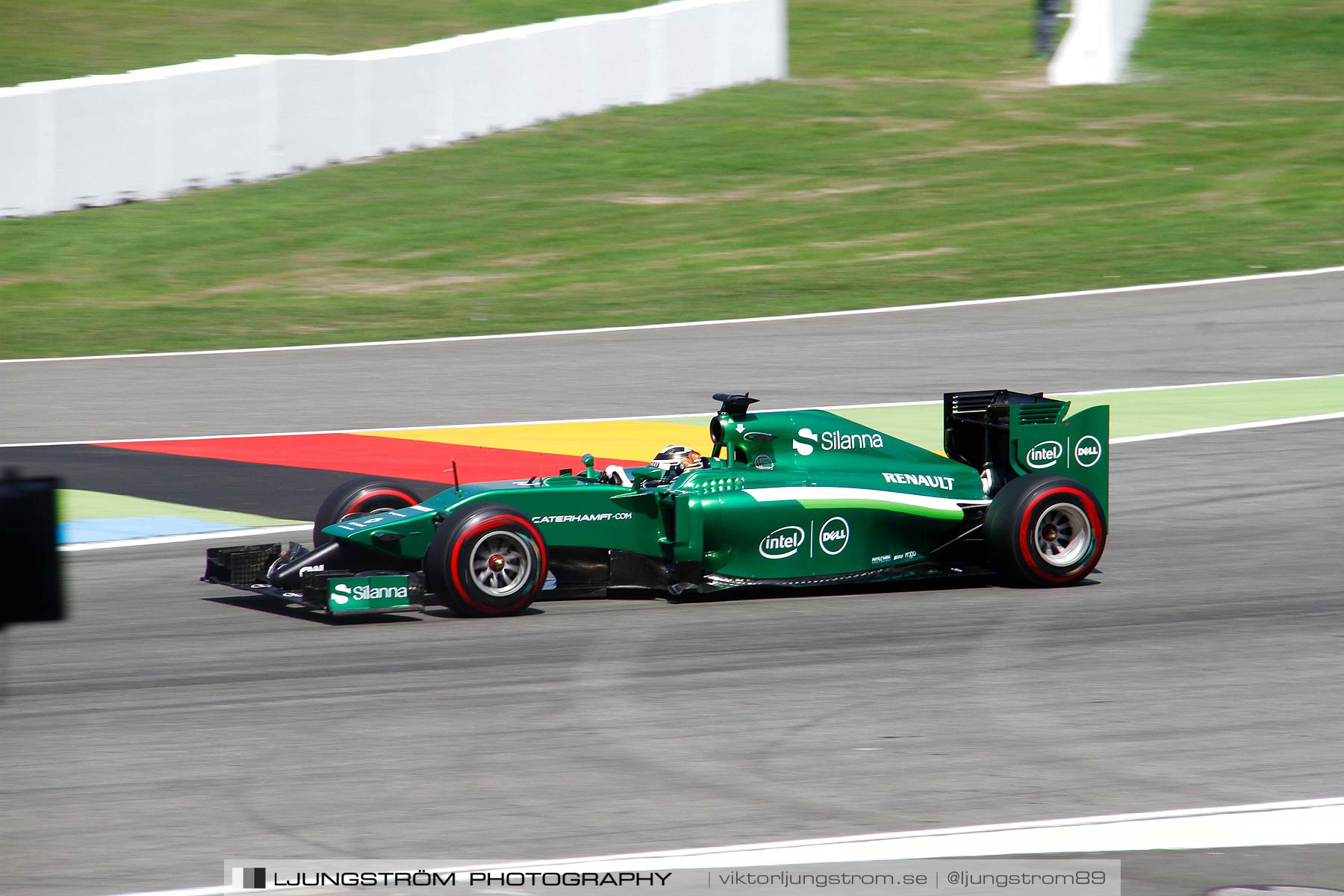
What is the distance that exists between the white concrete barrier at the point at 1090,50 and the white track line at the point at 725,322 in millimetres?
12118

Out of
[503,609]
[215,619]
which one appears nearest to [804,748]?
[503,609]

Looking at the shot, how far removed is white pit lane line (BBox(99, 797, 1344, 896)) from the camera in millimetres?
5609

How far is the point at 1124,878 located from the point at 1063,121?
27214 millimetres

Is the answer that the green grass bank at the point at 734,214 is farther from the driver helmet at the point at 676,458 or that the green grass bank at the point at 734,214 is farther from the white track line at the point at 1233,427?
the driver helmet at the point at 676,458

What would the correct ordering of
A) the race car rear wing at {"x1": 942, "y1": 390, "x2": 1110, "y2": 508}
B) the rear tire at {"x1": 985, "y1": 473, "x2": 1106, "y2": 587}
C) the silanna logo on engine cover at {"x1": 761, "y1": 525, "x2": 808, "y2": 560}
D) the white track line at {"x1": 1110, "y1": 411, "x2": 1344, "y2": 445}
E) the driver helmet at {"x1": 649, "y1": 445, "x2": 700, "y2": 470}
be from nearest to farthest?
the silanna logo on engine cover at {"x1": 761, "y1": 525, "x2": 808, "y2": 560} → the rear tire at {"x1": 985, "y1": 473, "x2": 1106, "y2": 587} → the driver helmet at {"x1": 649, "y1": 445, "x2": 700, "y2": 470} → the race car rear wing at {"x1": 942, "y1": 390, "x2": 1110, "y2": 508} → the white track line at {"x1": 1110, "y1": 411, "x2": 1344, "y2": 445}

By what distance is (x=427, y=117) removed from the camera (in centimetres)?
2936

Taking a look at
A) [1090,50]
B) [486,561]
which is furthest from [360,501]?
[1090,50]

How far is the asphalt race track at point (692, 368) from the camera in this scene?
1594cm

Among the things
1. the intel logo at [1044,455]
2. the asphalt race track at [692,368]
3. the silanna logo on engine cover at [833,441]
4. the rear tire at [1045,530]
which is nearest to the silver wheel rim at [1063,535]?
the rear tire at [1045,530]

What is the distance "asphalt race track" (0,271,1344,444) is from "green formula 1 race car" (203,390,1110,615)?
556cm

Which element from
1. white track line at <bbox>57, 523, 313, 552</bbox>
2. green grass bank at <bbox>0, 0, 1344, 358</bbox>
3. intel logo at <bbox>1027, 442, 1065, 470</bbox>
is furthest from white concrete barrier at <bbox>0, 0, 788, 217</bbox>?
intel logo at <bbox>1027, 442, 1065, 470</bbox>

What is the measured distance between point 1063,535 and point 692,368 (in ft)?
26.4

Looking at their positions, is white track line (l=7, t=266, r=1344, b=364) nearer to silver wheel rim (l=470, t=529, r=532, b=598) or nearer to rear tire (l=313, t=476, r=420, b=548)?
rear tire (l=313, t=476, r=420, b=548)

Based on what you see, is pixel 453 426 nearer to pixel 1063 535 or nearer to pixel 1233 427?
pixel 1233 427
